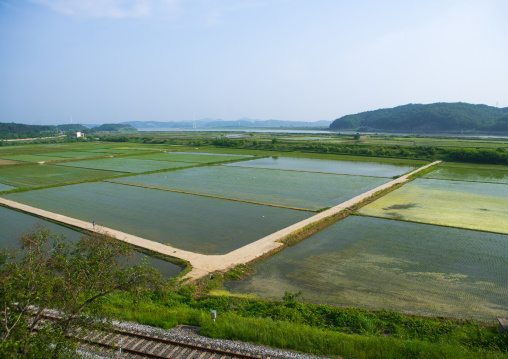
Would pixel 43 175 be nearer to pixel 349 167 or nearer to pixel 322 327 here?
pixel 349 167

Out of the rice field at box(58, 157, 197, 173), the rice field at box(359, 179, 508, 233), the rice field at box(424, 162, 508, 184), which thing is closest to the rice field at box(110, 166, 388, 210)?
the rice field at box(359, 179, 508, 233)

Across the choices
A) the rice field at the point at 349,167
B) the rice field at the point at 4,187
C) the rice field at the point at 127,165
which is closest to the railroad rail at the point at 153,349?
the rice field at the point at 4,187

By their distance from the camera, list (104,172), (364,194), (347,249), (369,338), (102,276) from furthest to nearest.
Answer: (104,172) < (364,194) < (347,249) < (369,338) < (102,276)

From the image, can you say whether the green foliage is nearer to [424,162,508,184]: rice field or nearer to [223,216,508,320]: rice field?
[424,162,508,184]: rice field

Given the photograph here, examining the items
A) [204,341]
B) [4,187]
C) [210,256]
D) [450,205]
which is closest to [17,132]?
[4,187]

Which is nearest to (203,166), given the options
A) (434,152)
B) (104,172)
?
(104,172)

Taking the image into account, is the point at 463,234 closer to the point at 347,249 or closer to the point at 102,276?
the point at 347,249

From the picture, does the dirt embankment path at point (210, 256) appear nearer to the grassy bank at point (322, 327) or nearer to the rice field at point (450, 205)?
the grassy bank at point (322, 327)
